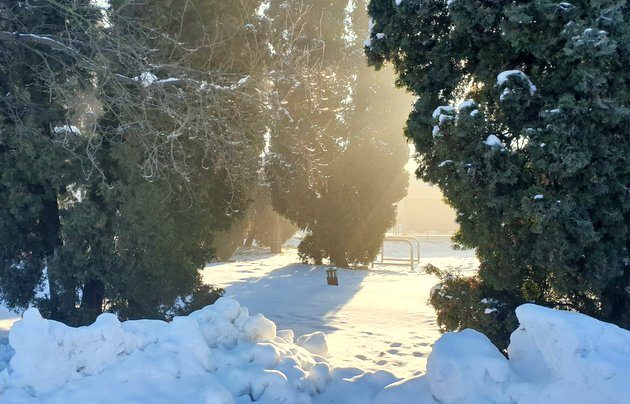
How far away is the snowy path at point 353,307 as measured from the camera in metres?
6.93

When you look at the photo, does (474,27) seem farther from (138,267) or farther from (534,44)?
(138,267)

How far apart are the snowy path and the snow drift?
1.38 metres

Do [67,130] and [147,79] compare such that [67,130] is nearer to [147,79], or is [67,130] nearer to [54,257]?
[54,257]

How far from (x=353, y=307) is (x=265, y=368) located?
5928 millimetres

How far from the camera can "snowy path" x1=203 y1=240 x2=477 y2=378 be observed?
693 centimetres

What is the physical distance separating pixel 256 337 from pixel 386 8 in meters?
3.57

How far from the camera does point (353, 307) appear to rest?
1061 centimetres

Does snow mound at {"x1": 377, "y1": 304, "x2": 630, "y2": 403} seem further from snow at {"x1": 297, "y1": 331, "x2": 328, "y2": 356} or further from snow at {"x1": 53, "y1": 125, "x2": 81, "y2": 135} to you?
snow at {"x1": 53, "y1": 125, "x2": 81, "y2": 135}

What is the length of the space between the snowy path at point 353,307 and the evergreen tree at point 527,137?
175 centimetres

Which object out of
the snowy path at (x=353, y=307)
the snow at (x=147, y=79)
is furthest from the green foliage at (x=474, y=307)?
the snow at (x=147, y=79)

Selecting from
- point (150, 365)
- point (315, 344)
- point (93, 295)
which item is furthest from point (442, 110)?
point (93, 295)

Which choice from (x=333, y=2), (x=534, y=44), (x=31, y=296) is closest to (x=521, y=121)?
(x=534, y=44)

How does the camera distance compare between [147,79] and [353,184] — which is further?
[353,184]

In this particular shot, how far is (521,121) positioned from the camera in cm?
477
